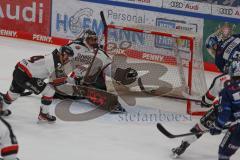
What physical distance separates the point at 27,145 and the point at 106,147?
83cm

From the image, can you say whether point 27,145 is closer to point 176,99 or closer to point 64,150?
point 64,150

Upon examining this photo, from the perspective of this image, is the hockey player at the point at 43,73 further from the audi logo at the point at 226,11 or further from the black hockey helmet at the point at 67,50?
the audi logo at the point at 226,11

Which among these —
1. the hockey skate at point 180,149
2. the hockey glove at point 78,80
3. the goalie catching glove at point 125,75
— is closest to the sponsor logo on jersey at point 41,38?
the hockey glove at point 78,80

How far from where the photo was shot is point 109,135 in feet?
22.9

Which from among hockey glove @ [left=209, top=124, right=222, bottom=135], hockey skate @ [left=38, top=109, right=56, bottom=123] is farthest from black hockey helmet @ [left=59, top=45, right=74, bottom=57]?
hockey glove @ [left=209, top=124, right=222, bottom=135]

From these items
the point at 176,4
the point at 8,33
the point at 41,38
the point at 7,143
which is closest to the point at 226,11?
the point at 176,4

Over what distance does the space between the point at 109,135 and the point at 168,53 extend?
1809 mm

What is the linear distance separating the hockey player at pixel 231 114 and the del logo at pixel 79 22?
17.1ft

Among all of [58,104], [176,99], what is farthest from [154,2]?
[58,104]

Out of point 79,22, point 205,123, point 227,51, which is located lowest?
point 79,22

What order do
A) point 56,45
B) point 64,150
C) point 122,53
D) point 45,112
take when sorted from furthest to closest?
point 56,45 < point 122,53 < point 45,112 < point 64,150

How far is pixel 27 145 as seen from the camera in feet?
21.4

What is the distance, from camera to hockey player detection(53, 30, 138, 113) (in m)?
7.88

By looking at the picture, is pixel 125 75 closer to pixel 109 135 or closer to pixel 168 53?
pixel 168 53
